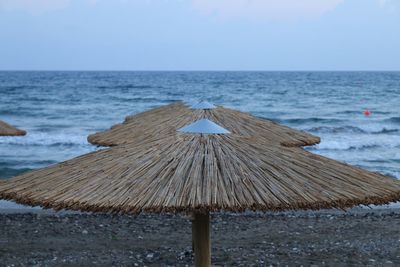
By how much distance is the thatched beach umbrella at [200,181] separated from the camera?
12.0ft

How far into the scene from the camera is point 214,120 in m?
6.15

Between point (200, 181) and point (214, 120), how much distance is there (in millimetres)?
2367

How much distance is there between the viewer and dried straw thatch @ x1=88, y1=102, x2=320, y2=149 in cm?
583

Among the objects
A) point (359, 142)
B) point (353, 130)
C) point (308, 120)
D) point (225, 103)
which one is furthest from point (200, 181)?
point (225, 103)

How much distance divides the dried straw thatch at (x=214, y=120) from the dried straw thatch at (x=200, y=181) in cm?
128

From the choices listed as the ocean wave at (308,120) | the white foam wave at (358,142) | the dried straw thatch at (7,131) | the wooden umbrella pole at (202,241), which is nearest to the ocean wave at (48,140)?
the white foam wave at (358,142)

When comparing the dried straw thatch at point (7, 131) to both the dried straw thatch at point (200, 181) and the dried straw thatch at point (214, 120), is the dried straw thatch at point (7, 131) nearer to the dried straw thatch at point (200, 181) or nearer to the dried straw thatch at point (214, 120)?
the dried straw thatch at point (214, 120)

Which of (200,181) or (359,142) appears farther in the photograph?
(359,142)

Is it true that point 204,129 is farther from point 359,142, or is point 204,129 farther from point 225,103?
point 225,103

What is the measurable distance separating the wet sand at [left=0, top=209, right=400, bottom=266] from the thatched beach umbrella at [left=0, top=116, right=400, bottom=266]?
9.50 feet

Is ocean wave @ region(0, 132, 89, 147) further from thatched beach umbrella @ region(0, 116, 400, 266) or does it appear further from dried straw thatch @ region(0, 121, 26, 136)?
thatched beach umbrella @ region(0, 116, 400, 266)

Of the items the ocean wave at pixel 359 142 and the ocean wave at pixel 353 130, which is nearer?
the ocean wave at pixel 359 142

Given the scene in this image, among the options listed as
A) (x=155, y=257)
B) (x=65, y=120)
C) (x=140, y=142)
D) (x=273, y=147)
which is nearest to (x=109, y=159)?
(x=140, y=142)

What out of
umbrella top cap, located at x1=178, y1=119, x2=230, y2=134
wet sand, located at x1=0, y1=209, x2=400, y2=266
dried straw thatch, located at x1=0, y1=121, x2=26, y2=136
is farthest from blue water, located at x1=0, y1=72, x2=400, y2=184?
umbrella top cap, located at x1=178, y1=119, x2=230, y2=134
